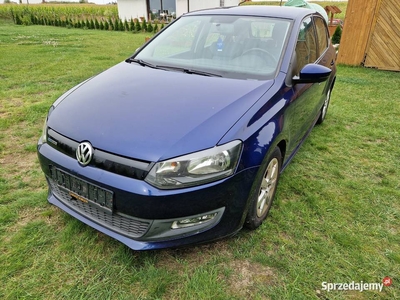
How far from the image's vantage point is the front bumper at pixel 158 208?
1630mm

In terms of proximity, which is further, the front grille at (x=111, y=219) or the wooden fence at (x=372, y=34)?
the wooden fence at (x=372, y=34)

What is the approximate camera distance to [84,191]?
5.90 feet

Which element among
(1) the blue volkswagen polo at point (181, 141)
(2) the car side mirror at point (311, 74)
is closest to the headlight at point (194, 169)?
(1) the blue volkswagen polo at point (181, 141)

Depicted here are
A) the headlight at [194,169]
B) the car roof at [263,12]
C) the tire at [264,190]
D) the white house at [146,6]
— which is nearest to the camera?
the headlight at [194,169]

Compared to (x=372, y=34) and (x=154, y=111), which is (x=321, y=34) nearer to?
(x=154, y=111)

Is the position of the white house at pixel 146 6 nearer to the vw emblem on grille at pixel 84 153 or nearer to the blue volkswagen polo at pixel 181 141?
the blue volkswagen polo at pixel 181 141

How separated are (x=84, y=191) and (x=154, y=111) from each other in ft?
2.15

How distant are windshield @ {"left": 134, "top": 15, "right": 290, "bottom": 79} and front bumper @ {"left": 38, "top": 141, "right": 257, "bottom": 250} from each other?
1.06 meters

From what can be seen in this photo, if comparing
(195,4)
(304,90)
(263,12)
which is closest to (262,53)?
(304,90)

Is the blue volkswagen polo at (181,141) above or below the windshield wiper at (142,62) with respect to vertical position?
below

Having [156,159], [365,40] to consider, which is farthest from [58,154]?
[365,40]

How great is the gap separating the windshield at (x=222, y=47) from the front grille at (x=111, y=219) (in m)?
1.33

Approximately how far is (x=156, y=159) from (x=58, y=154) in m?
0.74

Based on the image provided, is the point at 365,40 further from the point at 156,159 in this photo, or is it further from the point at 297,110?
the point at 156,159
